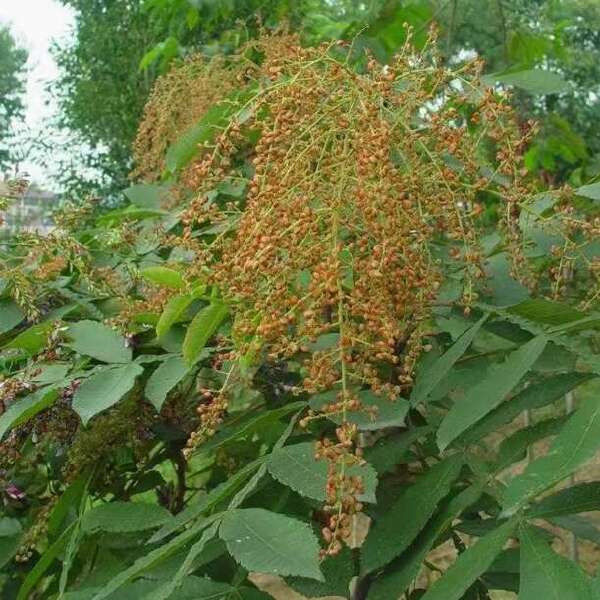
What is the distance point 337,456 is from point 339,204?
7.5 inches

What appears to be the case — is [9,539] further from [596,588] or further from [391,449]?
[596,588]

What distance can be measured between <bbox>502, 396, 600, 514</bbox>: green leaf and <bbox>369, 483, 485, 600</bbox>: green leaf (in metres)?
0.15

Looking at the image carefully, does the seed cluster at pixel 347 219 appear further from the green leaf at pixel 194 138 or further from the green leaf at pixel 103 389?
the green leaf at pixel 194 138

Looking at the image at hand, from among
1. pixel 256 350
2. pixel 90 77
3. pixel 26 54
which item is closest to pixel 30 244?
pixel 256 350

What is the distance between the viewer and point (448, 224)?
0.86 metres

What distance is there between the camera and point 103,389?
3.02 ft

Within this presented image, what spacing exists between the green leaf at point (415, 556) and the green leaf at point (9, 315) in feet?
1.61

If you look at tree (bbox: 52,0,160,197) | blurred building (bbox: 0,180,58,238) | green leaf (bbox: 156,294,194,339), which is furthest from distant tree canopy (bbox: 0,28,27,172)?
green leaf (bbox: 156,294,194,339)

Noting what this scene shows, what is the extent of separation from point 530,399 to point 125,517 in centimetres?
38

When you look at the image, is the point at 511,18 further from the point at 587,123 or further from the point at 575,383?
the point at 587,123

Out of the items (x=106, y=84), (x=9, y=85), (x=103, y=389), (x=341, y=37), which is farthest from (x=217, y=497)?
(x=9, y=85)

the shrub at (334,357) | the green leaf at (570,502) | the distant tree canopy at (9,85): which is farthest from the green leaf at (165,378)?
the distant tree canopy at (9,85)

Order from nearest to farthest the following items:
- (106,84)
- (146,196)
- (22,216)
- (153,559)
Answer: (153,559) → (146,196) → (22,216) → (106,84)

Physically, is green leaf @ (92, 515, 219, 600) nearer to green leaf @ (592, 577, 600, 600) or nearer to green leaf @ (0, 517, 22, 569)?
green leaf @ (592, 577, 600, 600)
